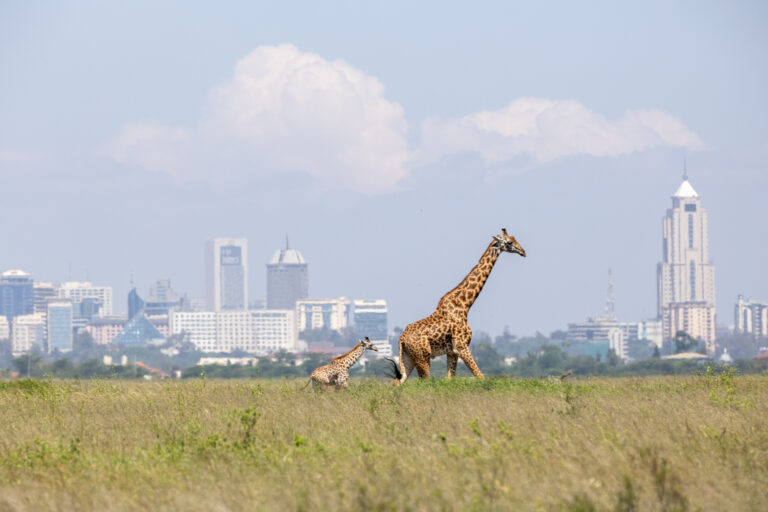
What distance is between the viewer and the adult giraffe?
2409cm

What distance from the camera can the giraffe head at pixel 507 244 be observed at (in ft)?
85.0

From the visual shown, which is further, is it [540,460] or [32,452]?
[32,452]

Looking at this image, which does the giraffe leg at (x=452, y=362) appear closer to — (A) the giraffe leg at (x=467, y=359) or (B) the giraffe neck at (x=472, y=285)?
(A) the giraffe leg at (x=467, y=359)

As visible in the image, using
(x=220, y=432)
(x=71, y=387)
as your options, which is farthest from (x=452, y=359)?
(x=71, y=387)

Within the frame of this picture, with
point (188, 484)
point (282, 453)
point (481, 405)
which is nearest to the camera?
point (188, 484)

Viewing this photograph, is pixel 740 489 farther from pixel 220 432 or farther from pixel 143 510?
pixel 220 432

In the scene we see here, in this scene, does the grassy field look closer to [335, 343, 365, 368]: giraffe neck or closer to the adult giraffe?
[335, 343, 365, 368]: giraffe neck

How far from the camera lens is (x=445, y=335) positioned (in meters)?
24.1

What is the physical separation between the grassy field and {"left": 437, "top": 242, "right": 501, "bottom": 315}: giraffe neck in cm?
204

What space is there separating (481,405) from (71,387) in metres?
11.8

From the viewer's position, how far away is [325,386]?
23.8 meters

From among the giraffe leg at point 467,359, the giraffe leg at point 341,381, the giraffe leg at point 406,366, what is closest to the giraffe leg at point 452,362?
the giraffe leg at point 467,359

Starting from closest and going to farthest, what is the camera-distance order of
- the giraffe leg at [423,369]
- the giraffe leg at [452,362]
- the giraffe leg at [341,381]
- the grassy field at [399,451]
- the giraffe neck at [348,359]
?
the grassy field at [399,451]
the giraffe leg at [341,381]
the giraffe neck at [348,359]
the giraffe leg at [423,369]
the giraffe leg at [452,362]

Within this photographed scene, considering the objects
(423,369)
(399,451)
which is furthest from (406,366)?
(399,451)
